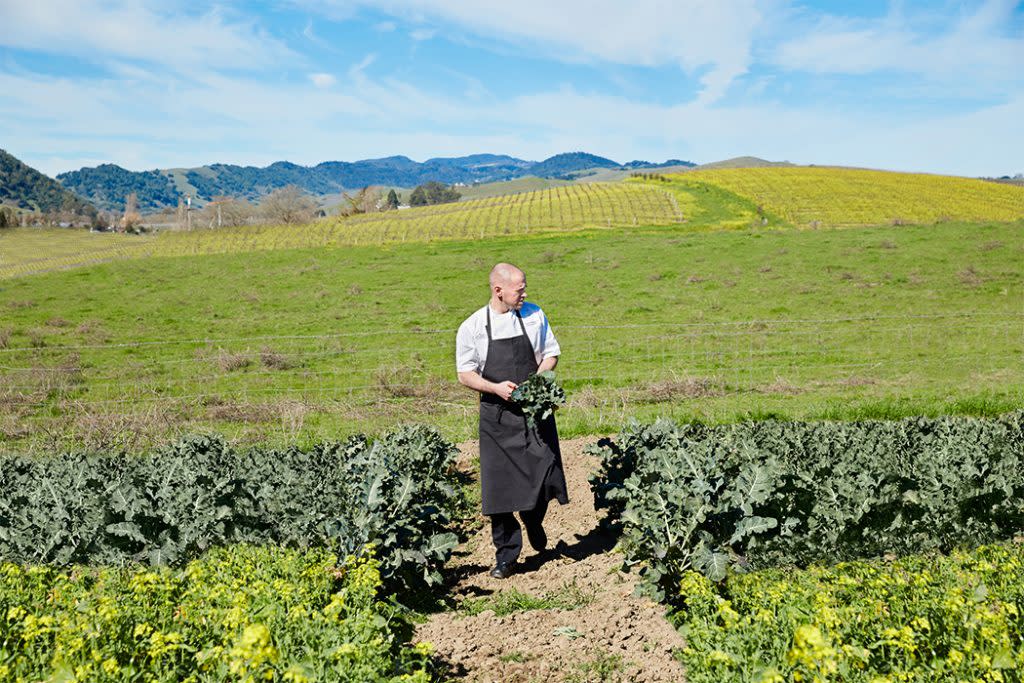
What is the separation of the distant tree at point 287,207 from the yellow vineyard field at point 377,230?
3475mm

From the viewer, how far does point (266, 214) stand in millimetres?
72062

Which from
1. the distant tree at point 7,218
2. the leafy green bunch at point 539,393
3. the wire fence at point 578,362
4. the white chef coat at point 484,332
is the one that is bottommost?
the wire fence at point 578,362

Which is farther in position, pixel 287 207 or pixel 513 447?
pixel 287 207

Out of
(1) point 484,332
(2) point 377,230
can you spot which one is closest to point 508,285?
(1) point 484,332

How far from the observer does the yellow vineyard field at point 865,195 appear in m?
53.8

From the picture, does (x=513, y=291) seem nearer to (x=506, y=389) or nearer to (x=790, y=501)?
(x=506, y=389)

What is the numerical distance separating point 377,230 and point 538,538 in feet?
166

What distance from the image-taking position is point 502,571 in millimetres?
6402

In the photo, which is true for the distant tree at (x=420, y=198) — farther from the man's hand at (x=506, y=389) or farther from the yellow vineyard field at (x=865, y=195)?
the man's hand at (x=506, y=389)

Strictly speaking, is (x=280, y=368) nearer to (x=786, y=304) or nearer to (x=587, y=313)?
(x=587, y=313)

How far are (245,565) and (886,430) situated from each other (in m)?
6.56

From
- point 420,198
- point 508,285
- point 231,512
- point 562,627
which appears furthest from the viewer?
point 420,198

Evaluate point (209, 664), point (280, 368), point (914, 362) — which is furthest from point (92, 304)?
point (209, 664)

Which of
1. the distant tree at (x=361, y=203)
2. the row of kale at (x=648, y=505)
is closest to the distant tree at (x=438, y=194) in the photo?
the distant tree at (x=361, y=203)
